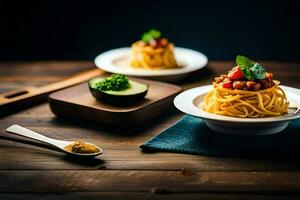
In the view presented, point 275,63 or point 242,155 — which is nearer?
point 242,155

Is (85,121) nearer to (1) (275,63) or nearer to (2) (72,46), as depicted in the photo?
(1) (275,63)

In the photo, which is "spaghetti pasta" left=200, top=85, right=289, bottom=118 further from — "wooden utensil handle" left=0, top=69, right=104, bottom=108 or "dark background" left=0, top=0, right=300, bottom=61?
"dark background" left=0, top=0, right=300, bottom=61

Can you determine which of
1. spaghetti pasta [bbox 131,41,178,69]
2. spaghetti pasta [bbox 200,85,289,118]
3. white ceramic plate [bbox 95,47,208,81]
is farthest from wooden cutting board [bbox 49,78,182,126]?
spaghetti pasta [bbox 131,41,178,69]

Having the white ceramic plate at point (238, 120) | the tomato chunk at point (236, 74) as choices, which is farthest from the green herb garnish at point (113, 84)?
the tomato chunk at point (236, 74)

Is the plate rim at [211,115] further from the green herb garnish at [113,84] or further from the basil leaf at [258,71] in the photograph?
the green herb garnish at [113,84]

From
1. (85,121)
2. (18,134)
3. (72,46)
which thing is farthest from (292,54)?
(18,134)
